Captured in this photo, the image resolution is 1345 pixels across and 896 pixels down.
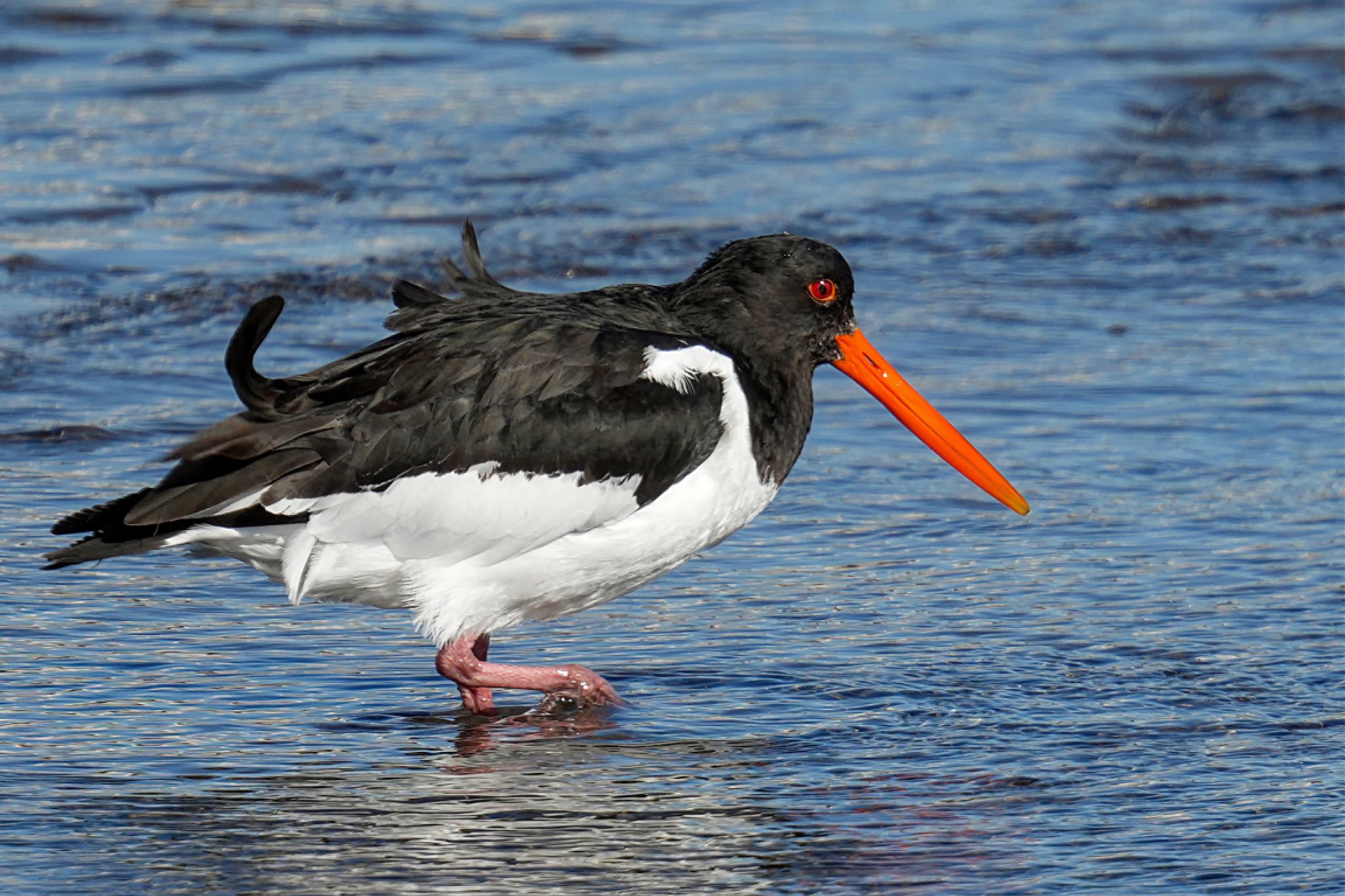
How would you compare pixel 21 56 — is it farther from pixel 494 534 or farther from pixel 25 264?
pixel 494 534

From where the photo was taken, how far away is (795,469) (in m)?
7.25

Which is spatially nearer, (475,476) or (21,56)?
(475,476)

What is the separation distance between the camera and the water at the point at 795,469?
4664mm

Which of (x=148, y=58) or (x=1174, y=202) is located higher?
(x=148, y=58)

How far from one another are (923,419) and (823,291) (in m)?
0.57

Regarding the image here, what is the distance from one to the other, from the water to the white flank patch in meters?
0.34

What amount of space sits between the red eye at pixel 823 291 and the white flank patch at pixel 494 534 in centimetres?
51

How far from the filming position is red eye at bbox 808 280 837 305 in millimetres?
5777

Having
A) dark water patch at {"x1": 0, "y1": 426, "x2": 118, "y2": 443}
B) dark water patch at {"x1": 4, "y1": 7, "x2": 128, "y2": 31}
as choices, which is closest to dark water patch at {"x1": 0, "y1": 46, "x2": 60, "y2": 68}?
dark water patch at {"x1": 4, "y1": 7, "x2": 128, "y2": 31}

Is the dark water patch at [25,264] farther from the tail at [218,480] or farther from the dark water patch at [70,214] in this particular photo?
the tail at [218,480]

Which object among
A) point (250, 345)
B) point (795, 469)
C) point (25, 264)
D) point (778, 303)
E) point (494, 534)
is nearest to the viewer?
point (250, 345)

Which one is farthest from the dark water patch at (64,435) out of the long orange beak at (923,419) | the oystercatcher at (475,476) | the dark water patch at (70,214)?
the long orange beak at (923,419)

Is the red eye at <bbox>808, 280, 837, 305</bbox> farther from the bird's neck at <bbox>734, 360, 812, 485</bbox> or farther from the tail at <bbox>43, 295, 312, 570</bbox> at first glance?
the tail at <bbox>43, 295, 312, 570</bbox>

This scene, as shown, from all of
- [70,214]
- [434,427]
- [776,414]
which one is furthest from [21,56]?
[776,414]
